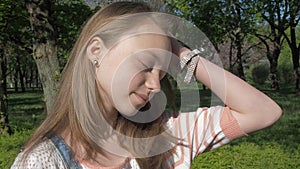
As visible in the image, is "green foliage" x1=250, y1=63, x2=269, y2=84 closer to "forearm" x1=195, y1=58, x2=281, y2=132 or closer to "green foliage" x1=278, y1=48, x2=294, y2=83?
"green foliage" x1=278, y1=48, x2=294, y2=83

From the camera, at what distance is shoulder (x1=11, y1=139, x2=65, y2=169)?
119 centimetres

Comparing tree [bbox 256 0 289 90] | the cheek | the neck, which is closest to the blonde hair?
the neck

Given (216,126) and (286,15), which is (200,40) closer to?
(216,126)

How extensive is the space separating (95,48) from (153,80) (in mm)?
195

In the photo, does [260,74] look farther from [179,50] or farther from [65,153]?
[65,153]

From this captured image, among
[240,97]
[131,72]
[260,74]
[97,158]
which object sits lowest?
[260,74]

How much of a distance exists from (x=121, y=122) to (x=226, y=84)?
0.37 metres

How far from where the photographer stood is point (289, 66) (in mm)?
43250

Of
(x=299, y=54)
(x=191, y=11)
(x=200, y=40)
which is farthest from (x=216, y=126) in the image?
(x=299, y=54)

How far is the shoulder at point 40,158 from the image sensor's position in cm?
119

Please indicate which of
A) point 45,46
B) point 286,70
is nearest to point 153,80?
point 45,46

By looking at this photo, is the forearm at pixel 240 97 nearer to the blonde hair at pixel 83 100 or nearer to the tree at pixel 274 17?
the blonde hair at pixel 83 100

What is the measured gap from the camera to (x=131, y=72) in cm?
127

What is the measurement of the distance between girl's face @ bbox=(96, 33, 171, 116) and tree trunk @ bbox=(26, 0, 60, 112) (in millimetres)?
4381
